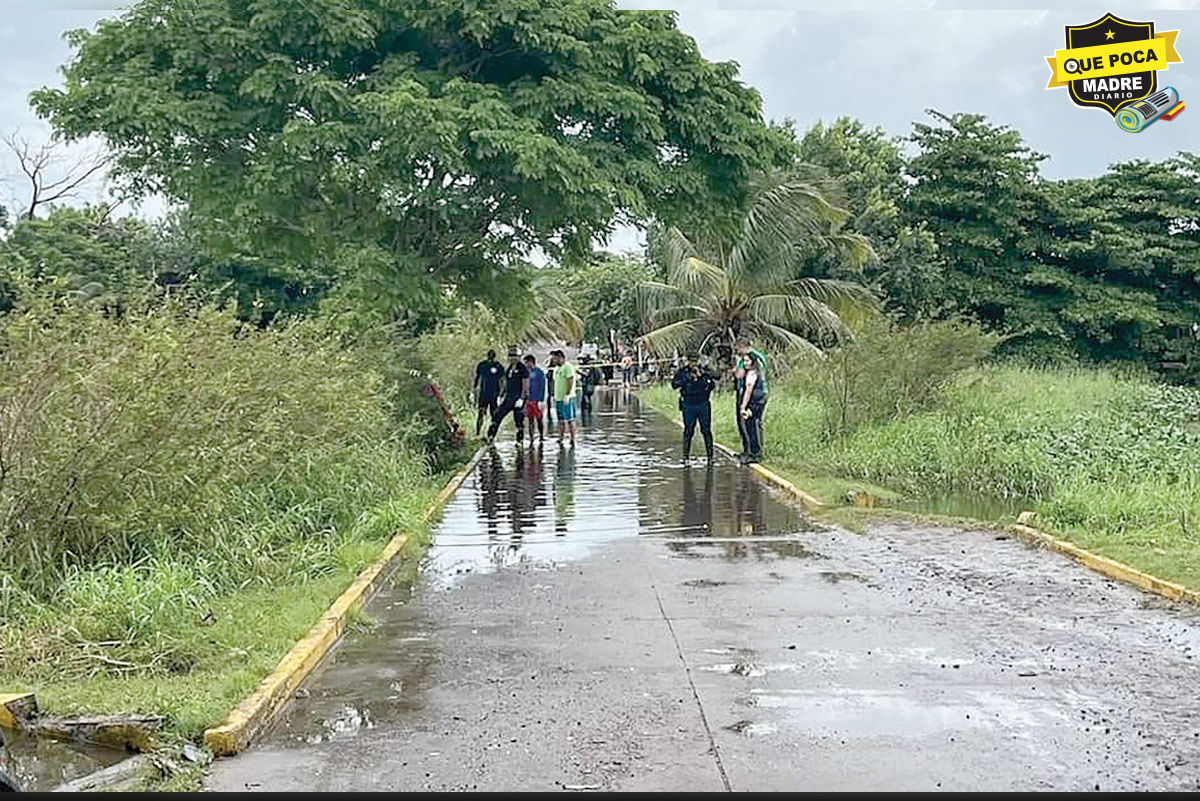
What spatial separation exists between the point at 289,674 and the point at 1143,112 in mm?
12567

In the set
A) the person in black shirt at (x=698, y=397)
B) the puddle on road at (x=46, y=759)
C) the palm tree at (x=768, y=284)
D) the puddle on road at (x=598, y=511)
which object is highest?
the palm tree at (x=768, y=284)

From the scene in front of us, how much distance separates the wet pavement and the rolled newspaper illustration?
A: 5.78 metres

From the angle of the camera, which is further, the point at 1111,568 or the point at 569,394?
the point at 569,394

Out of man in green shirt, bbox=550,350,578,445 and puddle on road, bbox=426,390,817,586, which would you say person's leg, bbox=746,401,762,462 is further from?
man in green shirt, bbox=550,350,578,445

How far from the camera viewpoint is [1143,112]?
15.4 m

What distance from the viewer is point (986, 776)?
5543mm

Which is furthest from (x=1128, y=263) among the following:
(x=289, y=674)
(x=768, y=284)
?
(x=289, y=674)

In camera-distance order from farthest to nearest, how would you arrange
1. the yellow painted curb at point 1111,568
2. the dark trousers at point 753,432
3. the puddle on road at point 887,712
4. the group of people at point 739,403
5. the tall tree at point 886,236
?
the tall tree at point 886,236, the dark trousers at point 753,432, the group of people at point 739,403, the yellow painted curb at point 1111,568, the puddle on road at point 887,712

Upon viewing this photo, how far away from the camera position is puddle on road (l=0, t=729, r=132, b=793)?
5.75m

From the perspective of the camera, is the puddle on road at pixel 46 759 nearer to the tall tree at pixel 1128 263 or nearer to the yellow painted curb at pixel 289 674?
the yellow painted curb at pixel 289 674

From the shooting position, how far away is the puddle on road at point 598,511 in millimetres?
11797

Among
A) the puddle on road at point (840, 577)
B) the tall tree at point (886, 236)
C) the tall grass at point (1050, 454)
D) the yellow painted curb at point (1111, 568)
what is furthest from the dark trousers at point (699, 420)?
the tall tree at point (886, 236)

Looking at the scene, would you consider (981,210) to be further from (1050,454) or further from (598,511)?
(598,511)

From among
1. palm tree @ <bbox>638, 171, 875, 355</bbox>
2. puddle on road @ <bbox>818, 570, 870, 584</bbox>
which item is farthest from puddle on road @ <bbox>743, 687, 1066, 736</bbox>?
palm tree @ <bbox>638, 171, 875, 355</bbox>
